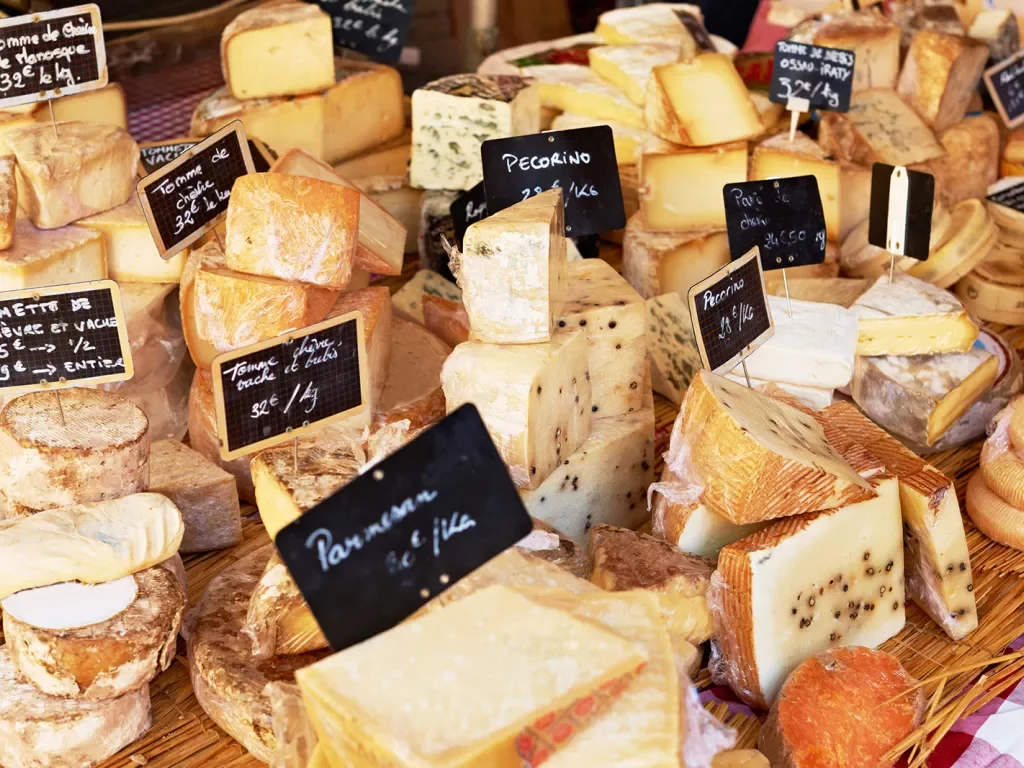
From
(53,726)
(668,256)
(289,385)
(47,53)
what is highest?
(47,53)

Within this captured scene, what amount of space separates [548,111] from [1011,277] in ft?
4.92

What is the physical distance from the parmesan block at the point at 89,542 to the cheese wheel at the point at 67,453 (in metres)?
0.05

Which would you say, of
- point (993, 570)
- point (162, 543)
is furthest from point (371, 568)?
point (993, 570)

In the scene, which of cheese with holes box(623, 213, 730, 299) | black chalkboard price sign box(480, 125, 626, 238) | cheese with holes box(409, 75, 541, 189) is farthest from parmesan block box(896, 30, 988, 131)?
black chalkboard price sign box(480, 125, 626, 238)

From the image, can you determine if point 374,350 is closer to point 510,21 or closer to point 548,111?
point 548,111

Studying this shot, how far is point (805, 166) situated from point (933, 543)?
1.37 meters

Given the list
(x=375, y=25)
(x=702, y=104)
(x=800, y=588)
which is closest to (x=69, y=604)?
(x=800, y=588)

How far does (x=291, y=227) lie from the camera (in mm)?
2357

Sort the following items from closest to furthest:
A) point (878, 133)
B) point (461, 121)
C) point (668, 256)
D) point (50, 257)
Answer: point (50, 257)
point (668, 256)
point (461, 121)
point (878, 133)

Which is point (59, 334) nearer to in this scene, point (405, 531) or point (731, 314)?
point (405, 531)

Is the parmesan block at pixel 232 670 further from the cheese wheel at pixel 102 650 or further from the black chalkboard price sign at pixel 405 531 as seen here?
the black chalkboard price sign at pixel 405 531

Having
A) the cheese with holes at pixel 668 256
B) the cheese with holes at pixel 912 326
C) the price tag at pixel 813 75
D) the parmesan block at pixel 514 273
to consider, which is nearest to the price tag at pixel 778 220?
the cheese with holes at pixel 912 326

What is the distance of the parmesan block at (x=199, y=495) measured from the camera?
7.66ft

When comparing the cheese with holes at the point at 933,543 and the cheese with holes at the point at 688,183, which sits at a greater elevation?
the cheese with holes at the point at 688,183
